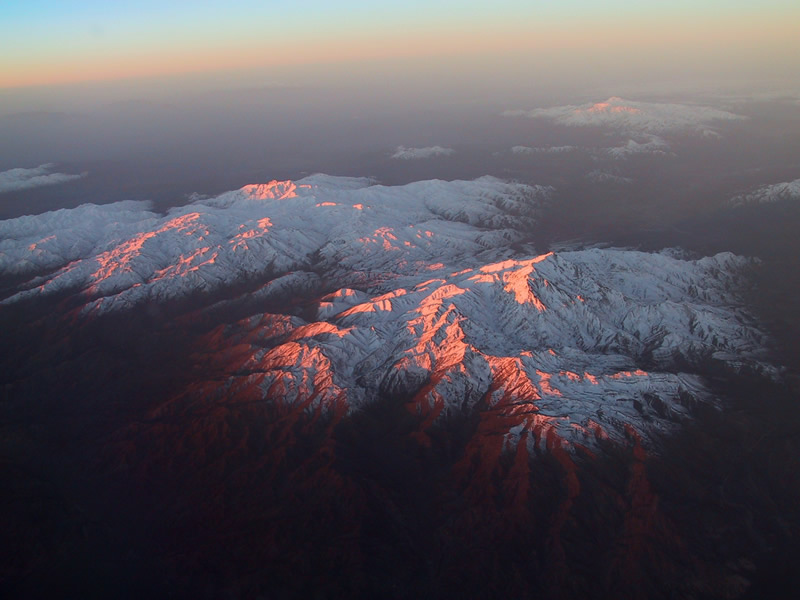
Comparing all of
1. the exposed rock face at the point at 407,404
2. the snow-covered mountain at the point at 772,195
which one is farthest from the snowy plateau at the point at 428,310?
the snow-covered mountain at the point at 772,195

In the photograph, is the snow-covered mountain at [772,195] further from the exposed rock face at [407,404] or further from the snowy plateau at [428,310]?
the exposed rock face at [407,404]

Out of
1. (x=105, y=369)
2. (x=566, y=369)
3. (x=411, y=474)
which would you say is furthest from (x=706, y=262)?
(x=105, y=369)

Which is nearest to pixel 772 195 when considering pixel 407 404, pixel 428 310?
pixel 428 310

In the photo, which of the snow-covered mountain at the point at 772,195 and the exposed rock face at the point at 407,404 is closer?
the exposed rock face at the point at 407,404

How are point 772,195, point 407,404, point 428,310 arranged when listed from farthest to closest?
point 772,195 → point 428,310 → point 407,404

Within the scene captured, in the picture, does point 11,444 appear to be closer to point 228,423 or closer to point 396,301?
point 228,423

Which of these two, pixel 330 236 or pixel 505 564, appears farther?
pixel 330 236

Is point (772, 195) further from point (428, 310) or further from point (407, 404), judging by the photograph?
point (407, 404)

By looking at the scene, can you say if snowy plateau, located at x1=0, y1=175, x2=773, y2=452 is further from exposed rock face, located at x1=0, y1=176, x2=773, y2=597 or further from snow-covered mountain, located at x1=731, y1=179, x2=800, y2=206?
snow-covered mountain, located at x1=731, y1=179, x2=800, y2=206
